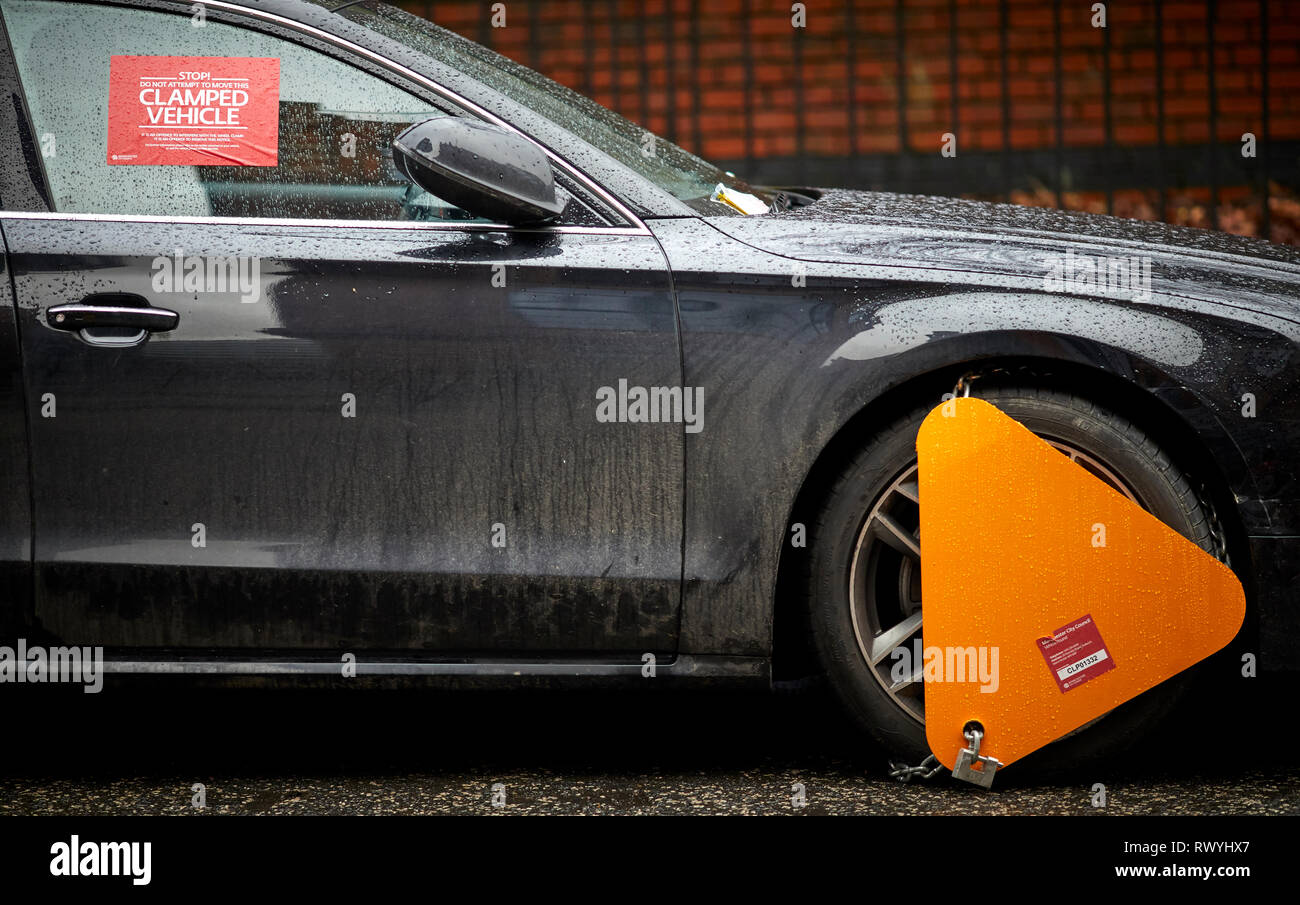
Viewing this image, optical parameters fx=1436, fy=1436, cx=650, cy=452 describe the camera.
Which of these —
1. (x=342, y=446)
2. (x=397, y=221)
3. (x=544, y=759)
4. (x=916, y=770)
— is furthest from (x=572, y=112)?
(x=916, y=770)

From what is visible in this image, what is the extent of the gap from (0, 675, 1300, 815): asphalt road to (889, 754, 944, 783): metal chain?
0.03 metres

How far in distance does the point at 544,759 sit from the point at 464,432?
0.84 metres

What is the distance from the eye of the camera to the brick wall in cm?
677

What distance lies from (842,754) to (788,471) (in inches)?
30.7

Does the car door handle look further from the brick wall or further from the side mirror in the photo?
the brick wall

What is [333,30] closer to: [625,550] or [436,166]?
[436,166]

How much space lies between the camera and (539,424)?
2.74 meters

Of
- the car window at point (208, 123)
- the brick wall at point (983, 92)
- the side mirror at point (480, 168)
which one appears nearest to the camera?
the side mirror at point (480, 168)

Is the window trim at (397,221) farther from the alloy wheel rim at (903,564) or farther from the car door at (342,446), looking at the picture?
the alloy wheel rim at (903,564)

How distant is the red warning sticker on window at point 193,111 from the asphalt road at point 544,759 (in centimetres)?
106

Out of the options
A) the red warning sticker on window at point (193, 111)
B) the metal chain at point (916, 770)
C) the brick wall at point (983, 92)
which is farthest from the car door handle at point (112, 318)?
the brick wall at point (983, 92)

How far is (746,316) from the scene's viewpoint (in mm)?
2740

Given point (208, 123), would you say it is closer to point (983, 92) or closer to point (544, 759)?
point (544, 759)

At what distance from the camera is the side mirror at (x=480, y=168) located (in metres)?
2.62
